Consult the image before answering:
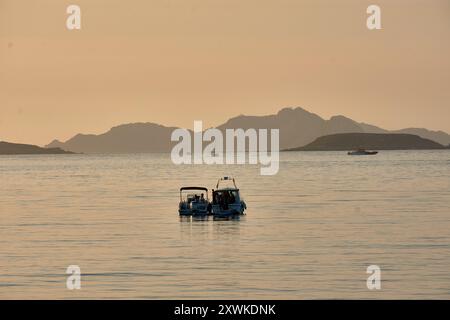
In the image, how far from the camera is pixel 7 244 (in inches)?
1938

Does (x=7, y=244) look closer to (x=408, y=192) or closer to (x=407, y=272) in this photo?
(x=407, y=272)

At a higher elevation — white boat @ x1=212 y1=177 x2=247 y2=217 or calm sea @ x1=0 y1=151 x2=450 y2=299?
white boat @ x1=212 y1=177 x2=247 y2=217

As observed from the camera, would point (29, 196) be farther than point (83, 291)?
Yes

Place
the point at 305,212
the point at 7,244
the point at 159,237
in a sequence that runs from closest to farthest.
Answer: the point at 7,244
the point at 159,237
the point at 305,212

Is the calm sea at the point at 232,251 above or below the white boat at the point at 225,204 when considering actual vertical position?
below

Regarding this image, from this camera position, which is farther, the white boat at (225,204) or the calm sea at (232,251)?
the white boat at (225,204)

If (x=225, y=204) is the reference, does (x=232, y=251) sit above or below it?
below

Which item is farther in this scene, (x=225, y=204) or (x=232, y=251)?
(x=225, y=204)

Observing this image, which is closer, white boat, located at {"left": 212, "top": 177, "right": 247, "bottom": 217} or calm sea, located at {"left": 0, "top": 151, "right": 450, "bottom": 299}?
calm sea, located at {"left": 0, "top": 151, "right": 450, "bottom": 299}

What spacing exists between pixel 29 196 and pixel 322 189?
111 feet

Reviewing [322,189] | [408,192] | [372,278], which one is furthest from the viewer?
[322,189]

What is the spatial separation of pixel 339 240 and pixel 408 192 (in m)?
50.5
